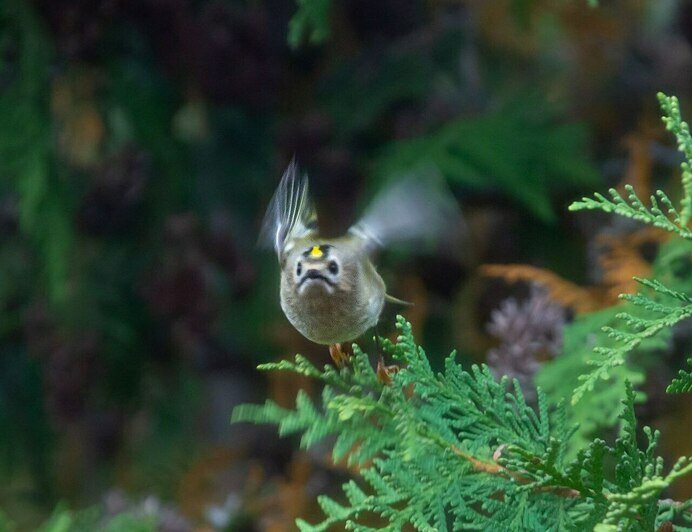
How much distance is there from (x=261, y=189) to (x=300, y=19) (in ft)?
2.32

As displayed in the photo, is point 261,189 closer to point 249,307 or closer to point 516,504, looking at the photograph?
point 249,307

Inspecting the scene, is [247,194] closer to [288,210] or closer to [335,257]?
[288,210]

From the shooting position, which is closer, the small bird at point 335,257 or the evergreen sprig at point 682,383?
the evergreen sprig at point 682,383

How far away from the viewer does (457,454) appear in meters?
0.87

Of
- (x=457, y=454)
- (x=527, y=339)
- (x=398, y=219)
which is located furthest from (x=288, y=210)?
(x=527, y=339)

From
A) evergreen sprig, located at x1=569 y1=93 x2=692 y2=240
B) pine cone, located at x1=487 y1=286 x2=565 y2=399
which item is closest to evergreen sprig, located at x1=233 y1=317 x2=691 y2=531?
evergreen sprig, located at x1=569 y1=93 x2=692 y2=240

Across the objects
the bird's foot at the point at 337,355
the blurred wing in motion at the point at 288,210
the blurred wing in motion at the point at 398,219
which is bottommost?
the bird's foot at the point at 337,355

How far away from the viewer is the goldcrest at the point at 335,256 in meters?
0.96

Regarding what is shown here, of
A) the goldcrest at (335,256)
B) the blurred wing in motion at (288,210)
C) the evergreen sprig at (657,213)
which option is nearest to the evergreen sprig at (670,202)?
the evergreen sprig at (657,213)

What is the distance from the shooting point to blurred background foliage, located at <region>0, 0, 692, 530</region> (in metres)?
1.68

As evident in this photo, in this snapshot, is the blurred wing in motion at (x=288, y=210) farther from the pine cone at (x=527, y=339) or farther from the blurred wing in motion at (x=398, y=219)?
the pine cone at (x=527, y=339)

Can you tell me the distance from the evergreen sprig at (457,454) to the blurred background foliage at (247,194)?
578 mm

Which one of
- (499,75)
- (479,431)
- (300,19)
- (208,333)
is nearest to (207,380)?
(208,333)

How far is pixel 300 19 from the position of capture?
52.7 inches
